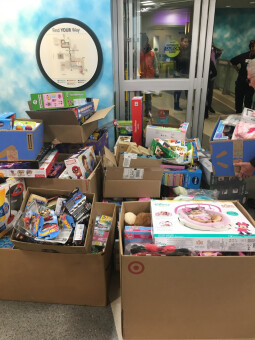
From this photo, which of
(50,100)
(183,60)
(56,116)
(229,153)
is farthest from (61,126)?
(183,60)

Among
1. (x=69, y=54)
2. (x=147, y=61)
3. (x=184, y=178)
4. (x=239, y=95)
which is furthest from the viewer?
(x=239, y=95)

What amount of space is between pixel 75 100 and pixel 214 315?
1.72 m

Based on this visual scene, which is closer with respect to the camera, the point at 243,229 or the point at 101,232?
the point at 243,229

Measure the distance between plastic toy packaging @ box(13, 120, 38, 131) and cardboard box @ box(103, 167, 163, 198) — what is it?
24.2 inches

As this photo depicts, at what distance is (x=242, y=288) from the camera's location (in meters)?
1.16

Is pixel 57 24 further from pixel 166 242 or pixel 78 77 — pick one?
pixel 166 242

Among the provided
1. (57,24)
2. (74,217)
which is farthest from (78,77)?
(74,217)

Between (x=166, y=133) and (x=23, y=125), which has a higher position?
(x=23, y=125)

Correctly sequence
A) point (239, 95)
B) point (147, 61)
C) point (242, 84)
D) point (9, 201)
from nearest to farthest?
1. point (9, 201)
2. point (147, 61)
3. point (242, 84)
4. point (239, 95)

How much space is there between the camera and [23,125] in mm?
1866

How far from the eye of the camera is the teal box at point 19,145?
5.79ft

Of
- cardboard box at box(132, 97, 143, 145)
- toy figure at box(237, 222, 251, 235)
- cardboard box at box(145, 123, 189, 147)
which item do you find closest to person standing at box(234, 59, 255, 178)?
toy figure at box(237, 222, 251, 235)

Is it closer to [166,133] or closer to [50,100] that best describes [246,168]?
[166,133]

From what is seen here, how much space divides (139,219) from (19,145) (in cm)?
98
